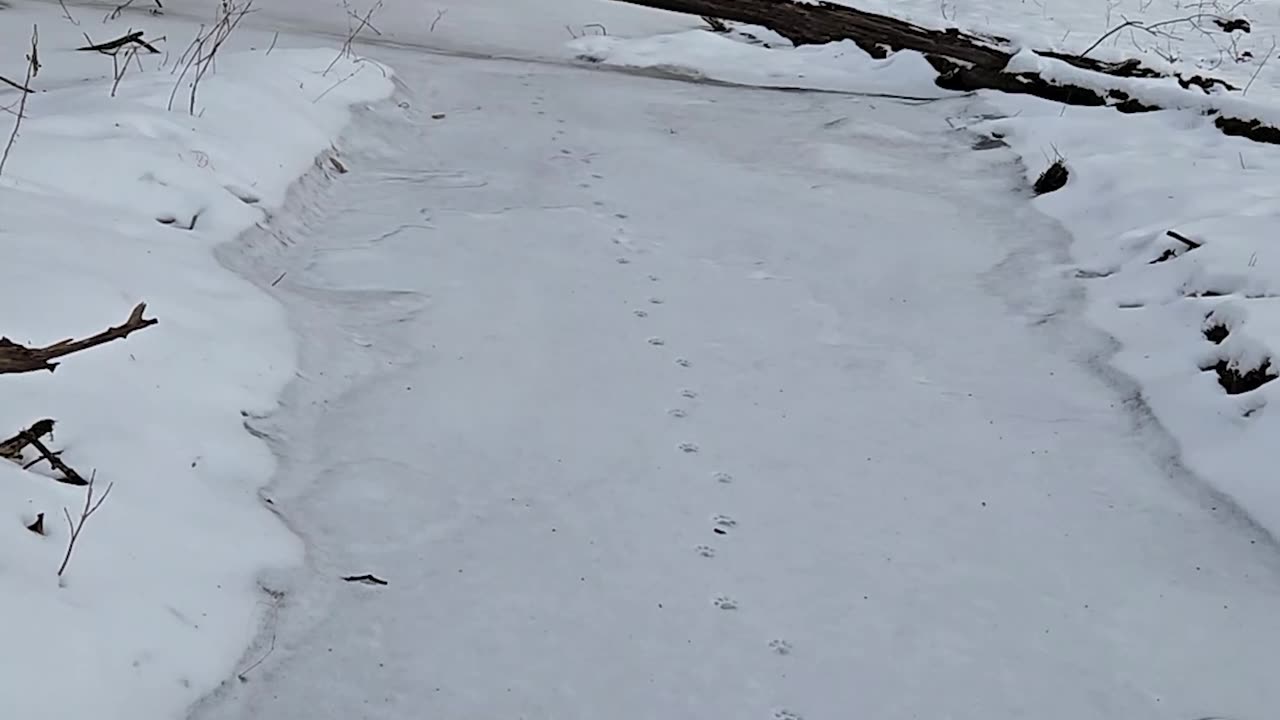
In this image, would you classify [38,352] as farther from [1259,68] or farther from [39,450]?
[1259,68]

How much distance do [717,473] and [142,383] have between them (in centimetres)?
163

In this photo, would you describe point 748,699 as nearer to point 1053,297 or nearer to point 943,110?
point 1053,297

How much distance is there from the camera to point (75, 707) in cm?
256

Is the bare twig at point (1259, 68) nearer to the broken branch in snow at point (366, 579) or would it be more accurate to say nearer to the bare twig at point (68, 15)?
the bare twig at point (68, 15)

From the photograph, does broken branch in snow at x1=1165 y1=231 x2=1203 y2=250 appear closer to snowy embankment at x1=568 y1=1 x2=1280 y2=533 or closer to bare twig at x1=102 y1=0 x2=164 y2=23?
snowy embankment at x1=568 y1=1 x2=1280 y2=533

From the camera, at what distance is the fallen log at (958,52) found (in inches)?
312

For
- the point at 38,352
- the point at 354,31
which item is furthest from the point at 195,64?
the point at 38,352

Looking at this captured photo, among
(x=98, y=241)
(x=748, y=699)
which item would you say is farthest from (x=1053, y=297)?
(x=98, y=241)

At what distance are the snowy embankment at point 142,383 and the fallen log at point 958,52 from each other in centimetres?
433

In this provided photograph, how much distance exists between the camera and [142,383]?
3.67 meters

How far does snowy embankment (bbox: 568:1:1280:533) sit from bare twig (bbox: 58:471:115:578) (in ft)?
9.98

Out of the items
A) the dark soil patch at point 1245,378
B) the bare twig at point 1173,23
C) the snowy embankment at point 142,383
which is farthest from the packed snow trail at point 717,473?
the bare twig at point 1173,23

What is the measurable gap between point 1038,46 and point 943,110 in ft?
10.4

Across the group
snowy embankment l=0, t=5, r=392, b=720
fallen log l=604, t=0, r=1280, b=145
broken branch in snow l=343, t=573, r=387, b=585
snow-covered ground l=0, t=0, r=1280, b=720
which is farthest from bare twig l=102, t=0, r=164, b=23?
broken branch in snow l=343, t=573, r=387, b=585
